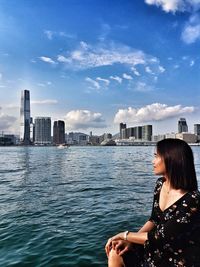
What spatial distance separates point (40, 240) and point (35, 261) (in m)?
1.87

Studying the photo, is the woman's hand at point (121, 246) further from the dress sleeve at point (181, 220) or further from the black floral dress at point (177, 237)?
the dress sleeve at point (181, 220)

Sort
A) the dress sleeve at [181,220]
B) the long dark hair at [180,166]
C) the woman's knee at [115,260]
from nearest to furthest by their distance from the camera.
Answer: the dress sleeve at [181,220] < the long dark hair at [180,166] < the woman's knee at [115,260]

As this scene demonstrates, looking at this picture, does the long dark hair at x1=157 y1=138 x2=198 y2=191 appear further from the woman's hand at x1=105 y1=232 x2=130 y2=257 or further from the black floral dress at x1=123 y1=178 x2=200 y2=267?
the woman's hand at x1=105 y1=232 x2=130 y2=257

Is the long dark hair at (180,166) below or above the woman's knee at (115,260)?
above

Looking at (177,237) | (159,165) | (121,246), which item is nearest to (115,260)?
(121,246)

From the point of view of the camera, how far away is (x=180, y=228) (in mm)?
4309

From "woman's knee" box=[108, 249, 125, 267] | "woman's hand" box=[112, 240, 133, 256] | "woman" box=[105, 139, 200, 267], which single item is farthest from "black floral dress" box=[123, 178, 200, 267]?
"woman's knee" box=[108, 249, 125, 267]

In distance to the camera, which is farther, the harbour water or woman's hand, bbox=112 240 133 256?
the harbour water

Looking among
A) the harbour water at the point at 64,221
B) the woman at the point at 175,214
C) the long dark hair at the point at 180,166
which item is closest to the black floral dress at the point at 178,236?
the woman at the point at 175,214

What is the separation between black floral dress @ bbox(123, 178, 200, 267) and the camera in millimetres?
4281

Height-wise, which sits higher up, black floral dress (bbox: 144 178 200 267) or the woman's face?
the woman's face

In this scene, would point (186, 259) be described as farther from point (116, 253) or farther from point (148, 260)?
point (116, 253)

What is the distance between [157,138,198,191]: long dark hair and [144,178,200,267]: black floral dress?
15cm

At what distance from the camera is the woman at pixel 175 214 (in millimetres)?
4301
